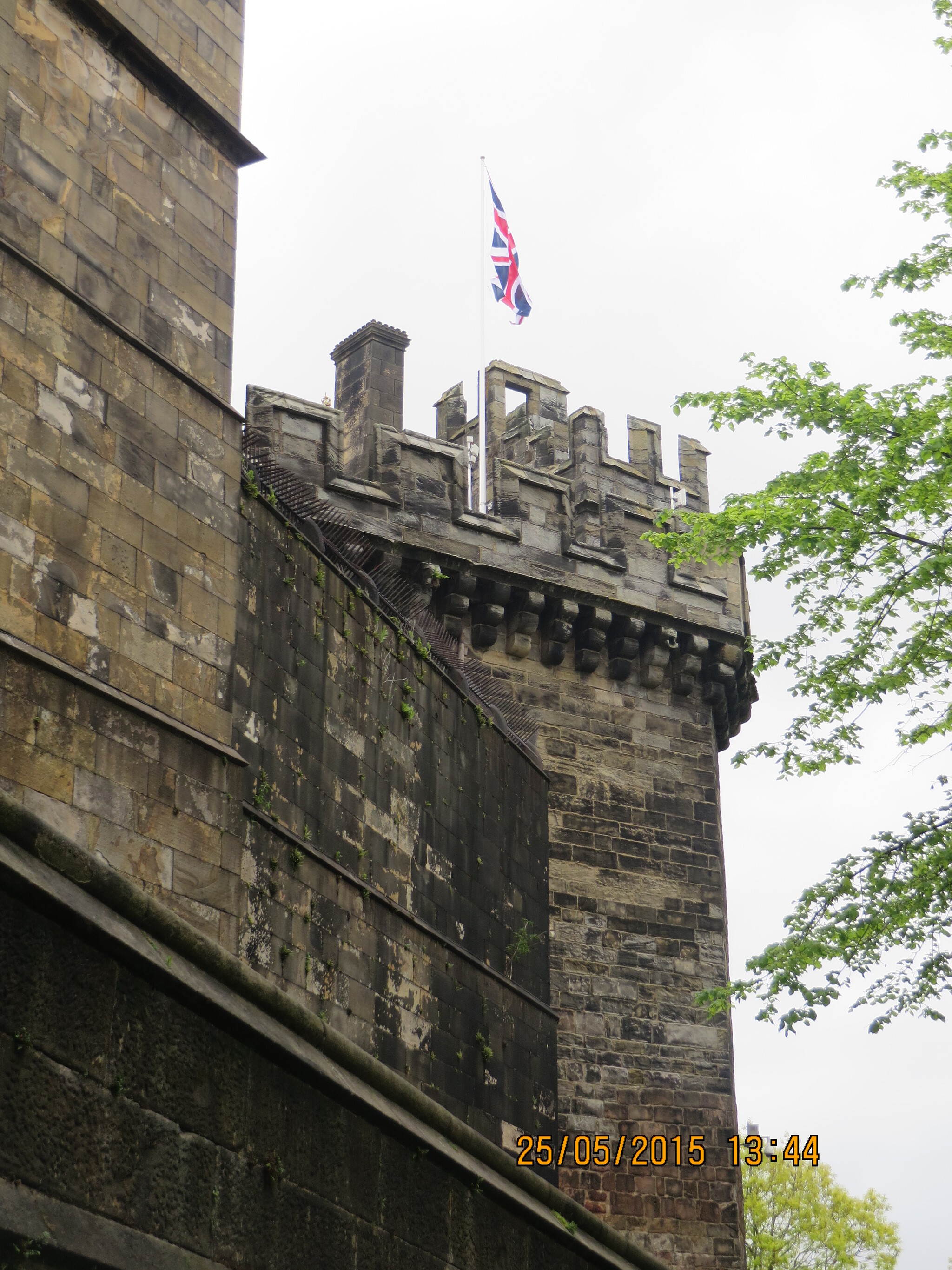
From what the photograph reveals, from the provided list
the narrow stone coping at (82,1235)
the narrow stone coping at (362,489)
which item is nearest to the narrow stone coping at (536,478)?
the narrow stone coping at (362,489)

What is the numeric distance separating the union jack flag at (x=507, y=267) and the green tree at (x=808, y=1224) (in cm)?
1601

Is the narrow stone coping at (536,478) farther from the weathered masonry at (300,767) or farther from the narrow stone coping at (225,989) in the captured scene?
the narrow stone coping at (225,989)

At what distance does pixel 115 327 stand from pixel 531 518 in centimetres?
746

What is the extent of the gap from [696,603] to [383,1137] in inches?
419

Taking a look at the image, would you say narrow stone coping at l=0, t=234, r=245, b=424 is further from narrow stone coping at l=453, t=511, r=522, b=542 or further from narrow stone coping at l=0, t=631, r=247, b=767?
narrow stone coping at l=453, t=511, r=522, b=542

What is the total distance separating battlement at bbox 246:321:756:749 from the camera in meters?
13.9

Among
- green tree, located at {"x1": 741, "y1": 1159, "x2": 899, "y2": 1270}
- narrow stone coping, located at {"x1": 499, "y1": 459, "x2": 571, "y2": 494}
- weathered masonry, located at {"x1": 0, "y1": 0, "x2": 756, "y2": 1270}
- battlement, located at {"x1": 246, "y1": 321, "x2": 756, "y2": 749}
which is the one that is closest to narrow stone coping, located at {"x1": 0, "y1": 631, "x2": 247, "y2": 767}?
weathered masonry, located at {"x1": 0, "y1": 0, "x2": 756, "y2": 1270}

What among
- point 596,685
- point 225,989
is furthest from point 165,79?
point 596,685

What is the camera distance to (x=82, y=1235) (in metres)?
4.22

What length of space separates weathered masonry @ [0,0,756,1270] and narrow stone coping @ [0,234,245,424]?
0.07 ft

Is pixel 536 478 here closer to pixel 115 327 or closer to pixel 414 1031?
pixel 414 1031

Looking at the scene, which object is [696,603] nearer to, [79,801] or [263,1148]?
[79,801]

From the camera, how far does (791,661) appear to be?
12.1 metres

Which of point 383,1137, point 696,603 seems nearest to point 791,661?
point 696,603
